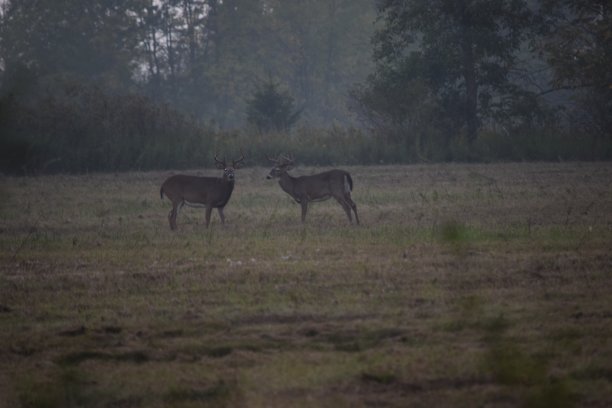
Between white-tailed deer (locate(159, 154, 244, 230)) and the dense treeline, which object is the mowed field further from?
the dense treeline

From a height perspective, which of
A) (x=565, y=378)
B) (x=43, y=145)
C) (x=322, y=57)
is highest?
(x=322, y=57)

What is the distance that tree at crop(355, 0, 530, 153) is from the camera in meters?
32.4

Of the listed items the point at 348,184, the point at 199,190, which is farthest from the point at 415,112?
the point at 199,190

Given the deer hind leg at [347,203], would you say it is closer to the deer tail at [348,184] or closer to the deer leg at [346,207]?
the deer leg at [346,207]

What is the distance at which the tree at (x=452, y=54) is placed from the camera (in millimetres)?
32406

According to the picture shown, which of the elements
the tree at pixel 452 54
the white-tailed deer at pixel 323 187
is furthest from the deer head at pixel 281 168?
the tree at pixel 452 54

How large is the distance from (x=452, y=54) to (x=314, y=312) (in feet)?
84.6

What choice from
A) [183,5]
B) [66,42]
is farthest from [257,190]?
[183,5]

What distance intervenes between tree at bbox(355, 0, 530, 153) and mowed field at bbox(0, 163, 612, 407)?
17.6 m

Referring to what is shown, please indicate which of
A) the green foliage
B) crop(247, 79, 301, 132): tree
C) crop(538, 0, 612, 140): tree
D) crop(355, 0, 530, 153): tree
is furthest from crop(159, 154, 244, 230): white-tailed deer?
crop(247, 79, 301, 132): tree

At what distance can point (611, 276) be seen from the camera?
30.9 feet

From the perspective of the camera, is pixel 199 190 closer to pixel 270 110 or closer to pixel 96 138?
pixel 96 138

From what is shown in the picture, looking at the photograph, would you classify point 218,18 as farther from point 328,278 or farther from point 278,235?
point 328,278

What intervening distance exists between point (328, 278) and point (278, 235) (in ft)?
13.4
